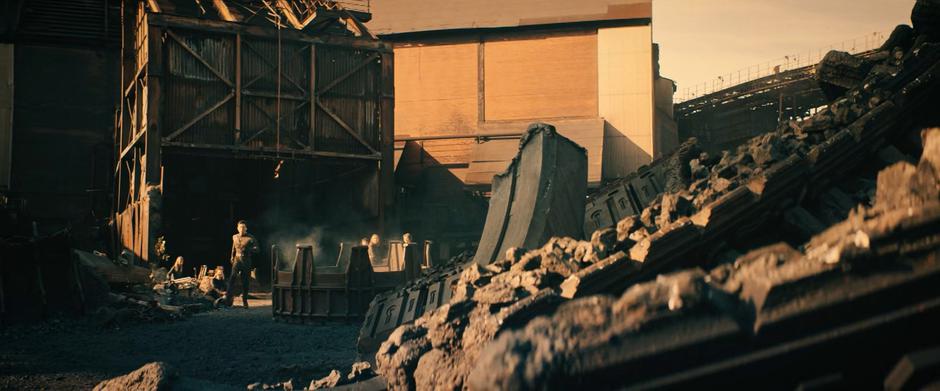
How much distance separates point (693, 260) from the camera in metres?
5.43

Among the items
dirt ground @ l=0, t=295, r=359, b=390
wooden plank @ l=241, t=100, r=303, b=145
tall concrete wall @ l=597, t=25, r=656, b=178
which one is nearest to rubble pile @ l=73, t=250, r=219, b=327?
dirt ground @ l=0, t=295, r=359, b=390

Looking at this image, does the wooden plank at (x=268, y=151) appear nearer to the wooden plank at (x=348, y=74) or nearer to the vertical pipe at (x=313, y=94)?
the vertical pipe at (x=313, y=94)

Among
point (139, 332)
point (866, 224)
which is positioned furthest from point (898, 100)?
point (139, 332)

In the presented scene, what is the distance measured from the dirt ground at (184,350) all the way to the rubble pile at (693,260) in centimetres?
288

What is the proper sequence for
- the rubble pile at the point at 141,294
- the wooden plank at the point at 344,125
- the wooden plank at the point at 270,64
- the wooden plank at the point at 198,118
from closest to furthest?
the rubble pile at the point at 141,294
the wooden plank at the point at 198,118
the wooden plank at the point at 270,64
the wooden plank at the point at 344,125

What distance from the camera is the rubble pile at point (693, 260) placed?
13.1 feet

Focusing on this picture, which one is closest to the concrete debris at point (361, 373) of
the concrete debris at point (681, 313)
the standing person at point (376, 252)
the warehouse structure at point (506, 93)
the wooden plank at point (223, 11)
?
the concrete debris at point (681, 313)

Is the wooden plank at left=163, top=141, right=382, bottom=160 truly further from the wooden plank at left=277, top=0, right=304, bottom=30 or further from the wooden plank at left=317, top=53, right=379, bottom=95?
the wooden plank at left=277, top=0, right=304, bottom=30

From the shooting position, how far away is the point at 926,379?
3.96 metres

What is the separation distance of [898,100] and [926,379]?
8.84 ft

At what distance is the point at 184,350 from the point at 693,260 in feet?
24.3

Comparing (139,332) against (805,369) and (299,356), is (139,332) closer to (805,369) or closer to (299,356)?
(299,356)

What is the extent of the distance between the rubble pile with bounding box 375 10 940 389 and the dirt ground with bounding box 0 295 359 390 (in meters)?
2.88

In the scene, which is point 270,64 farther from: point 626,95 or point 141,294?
point 626,95
